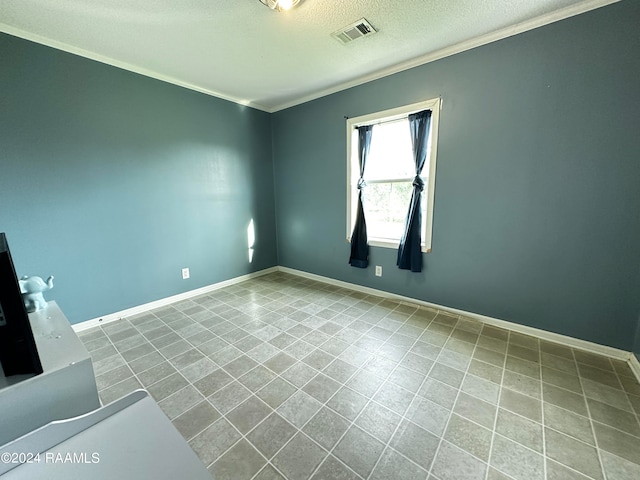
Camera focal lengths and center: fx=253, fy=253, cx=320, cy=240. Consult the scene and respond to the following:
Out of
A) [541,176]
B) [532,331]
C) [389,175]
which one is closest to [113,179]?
[389,175]

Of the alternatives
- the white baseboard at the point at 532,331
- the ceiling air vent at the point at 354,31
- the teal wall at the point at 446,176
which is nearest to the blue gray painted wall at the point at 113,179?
the teal wall at the point at 446,176

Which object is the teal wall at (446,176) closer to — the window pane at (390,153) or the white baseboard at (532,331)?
the white baseboard at (532,331)

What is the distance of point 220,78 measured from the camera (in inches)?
114

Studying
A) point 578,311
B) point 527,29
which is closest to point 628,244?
point 578,311

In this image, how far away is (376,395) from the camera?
5.43ft

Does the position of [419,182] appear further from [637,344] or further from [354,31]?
[637,344]

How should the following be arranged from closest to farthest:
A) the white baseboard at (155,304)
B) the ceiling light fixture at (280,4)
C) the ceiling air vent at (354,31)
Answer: the ceiling light fixture at (280,4), the ceiling air vent at (354,31), the white baseboard at (155,304)

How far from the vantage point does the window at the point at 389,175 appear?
106 inches

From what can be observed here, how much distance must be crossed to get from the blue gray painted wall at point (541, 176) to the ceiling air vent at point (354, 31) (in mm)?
793

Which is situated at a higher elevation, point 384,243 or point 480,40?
point 480,40

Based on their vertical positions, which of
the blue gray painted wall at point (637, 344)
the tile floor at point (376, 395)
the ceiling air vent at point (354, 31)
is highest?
the ceiling air vent at point (354, 31)

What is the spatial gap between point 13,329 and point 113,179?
2.15 m

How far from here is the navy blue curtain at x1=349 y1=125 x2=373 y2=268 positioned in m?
3.10

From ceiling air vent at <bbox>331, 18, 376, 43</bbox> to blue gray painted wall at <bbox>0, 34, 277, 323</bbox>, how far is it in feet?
6.40
